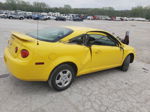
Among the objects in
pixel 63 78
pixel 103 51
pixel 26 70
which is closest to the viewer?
pixel 26 70

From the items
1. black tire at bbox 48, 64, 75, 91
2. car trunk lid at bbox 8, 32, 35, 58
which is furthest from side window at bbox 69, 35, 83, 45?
Result: car trunk lid at bbox 8, 32, 35, 58

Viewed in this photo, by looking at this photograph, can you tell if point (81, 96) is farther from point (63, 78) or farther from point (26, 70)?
point (26, 70)

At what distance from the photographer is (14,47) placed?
9.53 feet

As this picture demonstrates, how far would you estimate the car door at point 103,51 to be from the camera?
346 cm

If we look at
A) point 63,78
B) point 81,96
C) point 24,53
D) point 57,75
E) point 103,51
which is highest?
point 24,53

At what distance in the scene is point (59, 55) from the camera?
2.80 meters

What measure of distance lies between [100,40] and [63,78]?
1411 mm

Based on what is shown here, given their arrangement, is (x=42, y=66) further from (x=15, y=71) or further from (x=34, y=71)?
(x=15, y=71)

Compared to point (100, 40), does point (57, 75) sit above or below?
below

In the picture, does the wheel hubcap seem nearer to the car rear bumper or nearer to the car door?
the car rear bumper

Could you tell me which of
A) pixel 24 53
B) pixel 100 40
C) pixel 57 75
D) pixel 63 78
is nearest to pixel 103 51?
pixel 100 40

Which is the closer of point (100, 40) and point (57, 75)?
point (57, 75)

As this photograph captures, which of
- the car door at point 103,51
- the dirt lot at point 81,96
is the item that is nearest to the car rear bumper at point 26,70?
the dirt lot at point 81,96

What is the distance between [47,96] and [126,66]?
2796mm
